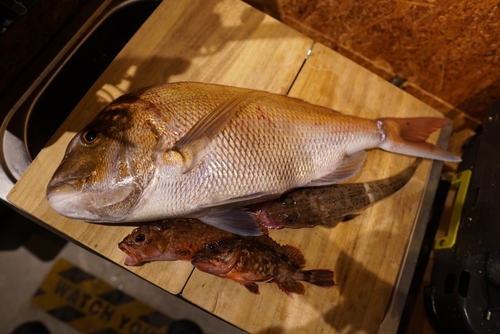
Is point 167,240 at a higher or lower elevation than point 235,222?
lower

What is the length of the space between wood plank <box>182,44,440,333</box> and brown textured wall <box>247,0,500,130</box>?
244mm

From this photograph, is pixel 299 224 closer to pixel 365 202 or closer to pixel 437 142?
pixel 365 202

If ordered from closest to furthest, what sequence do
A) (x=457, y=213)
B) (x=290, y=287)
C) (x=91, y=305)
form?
(x=290, y=287)
(x=457, y=213)
(x=91, y=305)

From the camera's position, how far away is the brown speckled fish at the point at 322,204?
141 centimetres

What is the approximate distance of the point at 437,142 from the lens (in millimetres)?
1765

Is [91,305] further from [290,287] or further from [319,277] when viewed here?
[319,277]

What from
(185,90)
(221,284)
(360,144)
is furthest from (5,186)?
(360,144)

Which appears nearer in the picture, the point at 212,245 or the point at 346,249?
the point at 212,245

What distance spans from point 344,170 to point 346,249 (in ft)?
1.20

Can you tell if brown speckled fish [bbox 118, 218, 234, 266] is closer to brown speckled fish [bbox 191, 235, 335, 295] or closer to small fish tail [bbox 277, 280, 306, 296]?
brown speckled fish [bbox 191, 235, 335, 295]

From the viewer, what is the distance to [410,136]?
156cm

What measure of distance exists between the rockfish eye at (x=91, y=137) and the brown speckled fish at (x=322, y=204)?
2.18 ft

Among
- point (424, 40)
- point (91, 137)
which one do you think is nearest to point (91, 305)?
point (91, 137)

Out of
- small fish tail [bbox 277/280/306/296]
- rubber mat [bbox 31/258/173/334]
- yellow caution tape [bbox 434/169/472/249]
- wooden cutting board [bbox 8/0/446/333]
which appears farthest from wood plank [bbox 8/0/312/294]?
yellow caution tape [bbox 434/169/472/249]
